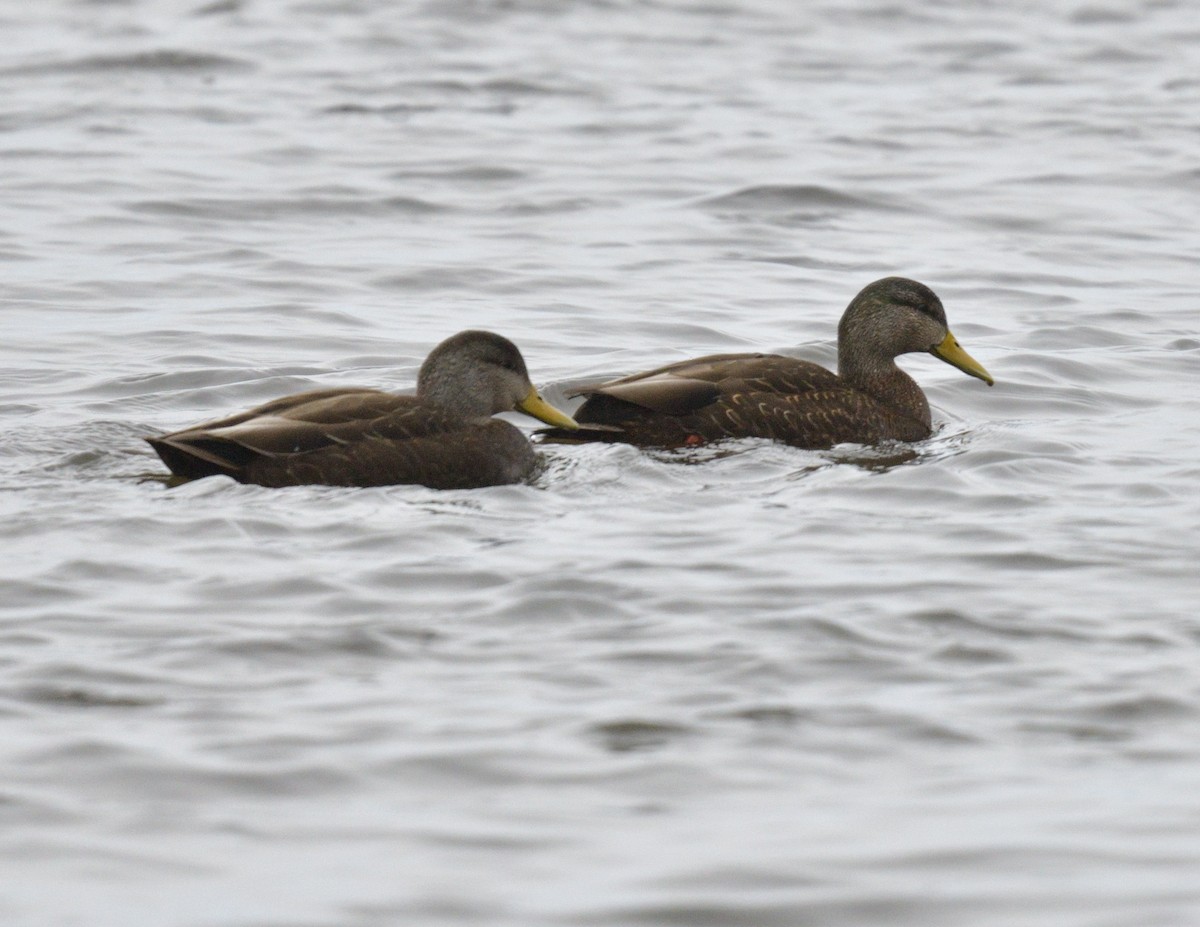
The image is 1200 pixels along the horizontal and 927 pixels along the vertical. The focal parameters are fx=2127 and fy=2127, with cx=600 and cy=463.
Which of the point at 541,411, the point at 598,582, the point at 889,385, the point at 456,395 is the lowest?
the point at 598,582

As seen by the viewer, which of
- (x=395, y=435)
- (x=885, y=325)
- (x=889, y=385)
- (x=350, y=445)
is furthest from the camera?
(x=885, y=325)

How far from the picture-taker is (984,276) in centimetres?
1515

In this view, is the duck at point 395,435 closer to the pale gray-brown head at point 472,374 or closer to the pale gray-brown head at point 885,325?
the pale gray-brown head at point 472,374

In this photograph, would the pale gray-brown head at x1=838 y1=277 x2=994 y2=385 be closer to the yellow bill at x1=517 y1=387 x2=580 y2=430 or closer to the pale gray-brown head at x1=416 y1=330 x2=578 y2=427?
the yellow bill at x1=517 y1=387 x2=580 y2=430

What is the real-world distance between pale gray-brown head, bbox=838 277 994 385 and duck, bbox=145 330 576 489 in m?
1.81

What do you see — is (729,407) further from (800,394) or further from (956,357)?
(956,357)

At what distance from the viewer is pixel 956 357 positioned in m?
11.1

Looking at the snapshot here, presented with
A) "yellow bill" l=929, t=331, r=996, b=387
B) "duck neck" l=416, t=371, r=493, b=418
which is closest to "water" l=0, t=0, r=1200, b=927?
"yellow bill" l=929, t=331, r=996, b=387

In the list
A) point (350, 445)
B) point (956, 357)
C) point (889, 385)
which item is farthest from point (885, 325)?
point (350, 445)

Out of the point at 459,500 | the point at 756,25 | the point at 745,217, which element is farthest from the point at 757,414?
the point at 756,25

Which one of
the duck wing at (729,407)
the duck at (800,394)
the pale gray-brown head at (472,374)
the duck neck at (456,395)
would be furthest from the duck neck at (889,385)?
the duck neck at (456,395)

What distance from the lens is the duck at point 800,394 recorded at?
383 inches

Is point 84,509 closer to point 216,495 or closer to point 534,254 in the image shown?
point 216,495

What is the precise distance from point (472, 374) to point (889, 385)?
7.88 ft
